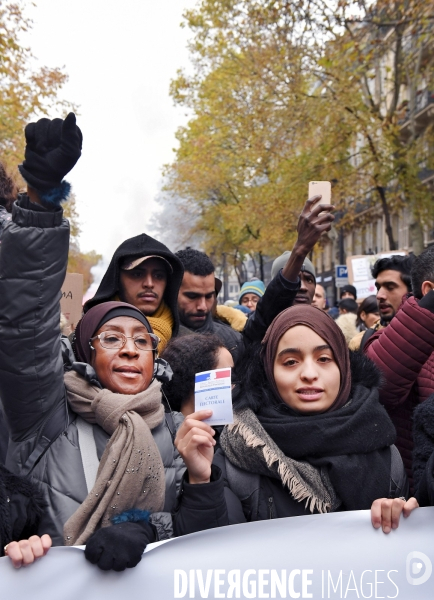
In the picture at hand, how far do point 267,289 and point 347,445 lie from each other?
1633 mm

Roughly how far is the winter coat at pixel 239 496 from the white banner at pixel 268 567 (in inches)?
2.6

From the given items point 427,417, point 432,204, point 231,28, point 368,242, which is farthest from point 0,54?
point 368,242

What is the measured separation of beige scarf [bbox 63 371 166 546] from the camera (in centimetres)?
250

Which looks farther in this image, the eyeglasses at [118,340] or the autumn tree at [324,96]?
the autumn tree at [324,96]

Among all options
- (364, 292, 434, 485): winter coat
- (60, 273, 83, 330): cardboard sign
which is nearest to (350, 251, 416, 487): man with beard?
(364, 292, 434, 485): winter coat

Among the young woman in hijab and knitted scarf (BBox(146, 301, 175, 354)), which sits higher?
knitted scarf (BBox(146, 301, 175, 354))

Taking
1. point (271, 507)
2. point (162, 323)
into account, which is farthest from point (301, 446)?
point (162, 323)

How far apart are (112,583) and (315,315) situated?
1141 millimetres

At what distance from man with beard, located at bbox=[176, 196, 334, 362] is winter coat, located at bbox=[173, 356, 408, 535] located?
1.11m

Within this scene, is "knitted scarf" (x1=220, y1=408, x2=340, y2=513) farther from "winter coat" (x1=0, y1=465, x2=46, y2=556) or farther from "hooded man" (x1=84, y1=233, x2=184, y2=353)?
"hooded man" (x1=84, y1=233, x2=184, y2=353)

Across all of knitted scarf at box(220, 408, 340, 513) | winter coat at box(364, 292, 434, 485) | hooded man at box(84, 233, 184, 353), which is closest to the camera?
knitted scarf at box(220, 408, 340, 513)

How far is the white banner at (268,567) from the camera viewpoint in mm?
2330

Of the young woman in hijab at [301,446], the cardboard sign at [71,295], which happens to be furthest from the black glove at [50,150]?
the cardboard sign at [71,295]

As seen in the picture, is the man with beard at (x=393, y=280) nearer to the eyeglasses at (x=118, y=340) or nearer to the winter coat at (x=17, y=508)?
the eyeglasses at (x=118, y=340)
